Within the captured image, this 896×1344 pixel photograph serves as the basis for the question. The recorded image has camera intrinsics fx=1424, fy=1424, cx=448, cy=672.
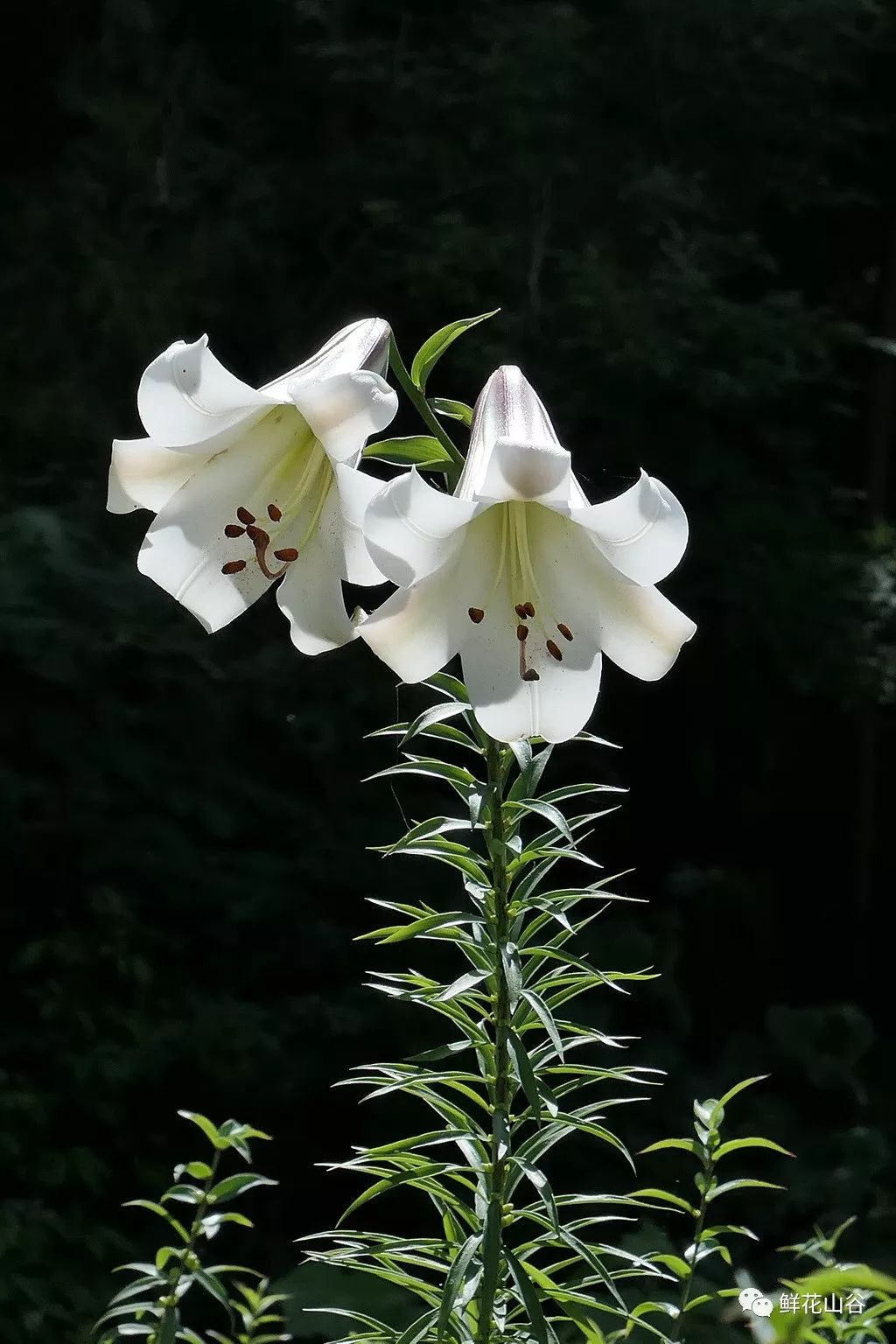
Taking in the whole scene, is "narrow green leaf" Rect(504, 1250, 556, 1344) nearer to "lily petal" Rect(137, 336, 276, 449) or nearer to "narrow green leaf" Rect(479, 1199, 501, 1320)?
"narrow green leaf" Rect(479, 1199, 501, 1320)

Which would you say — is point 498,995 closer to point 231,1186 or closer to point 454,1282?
point 454,1282

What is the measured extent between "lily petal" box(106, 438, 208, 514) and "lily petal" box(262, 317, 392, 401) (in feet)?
0.25

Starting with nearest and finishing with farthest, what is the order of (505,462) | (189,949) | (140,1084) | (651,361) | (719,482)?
(505,462)
(140,1084)
(189,949)
(651,361)
(719,482)

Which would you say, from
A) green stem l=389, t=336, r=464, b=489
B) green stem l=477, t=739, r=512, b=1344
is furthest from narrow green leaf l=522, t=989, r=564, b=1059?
green stem l=389, t=336, r=464, b=489

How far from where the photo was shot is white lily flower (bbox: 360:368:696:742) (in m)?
0.79

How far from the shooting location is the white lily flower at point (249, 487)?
0.87 m

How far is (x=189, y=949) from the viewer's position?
3.12 m

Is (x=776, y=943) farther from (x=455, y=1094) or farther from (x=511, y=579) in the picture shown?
(x=511, y=579)

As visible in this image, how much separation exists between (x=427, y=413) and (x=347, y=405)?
107 mm

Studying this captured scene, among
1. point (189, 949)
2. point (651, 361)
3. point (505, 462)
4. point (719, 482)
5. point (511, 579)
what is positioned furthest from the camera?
point (719, 482)

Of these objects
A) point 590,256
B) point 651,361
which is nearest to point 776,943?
point 651,361

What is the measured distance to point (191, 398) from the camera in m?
0.88

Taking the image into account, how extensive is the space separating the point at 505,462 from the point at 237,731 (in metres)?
2.55

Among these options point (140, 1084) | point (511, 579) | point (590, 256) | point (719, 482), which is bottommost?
point (140, 1084)
